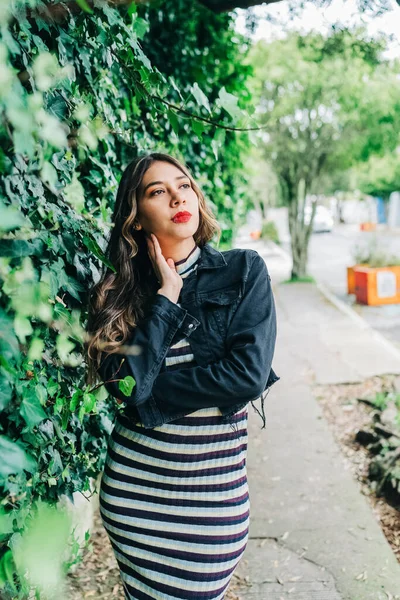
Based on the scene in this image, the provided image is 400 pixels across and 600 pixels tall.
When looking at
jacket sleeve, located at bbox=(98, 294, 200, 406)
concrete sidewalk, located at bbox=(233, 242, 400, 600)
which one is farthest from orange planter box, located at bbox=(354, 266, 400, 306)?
jacket sleeve, located at bbox=(98, 294, 200, 406)

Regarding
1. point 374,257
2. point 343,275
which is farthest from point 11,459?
point 343,275

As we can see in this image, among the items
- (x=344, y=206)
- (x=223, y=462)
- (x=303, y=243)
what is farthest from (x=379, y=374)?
(x=344, y=206)

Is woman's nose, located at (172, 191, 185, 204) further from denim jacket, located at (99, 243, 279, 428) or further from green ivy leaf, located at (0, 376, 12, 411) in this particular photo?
green ivy leaf, located at (0, 376, 12, 411)

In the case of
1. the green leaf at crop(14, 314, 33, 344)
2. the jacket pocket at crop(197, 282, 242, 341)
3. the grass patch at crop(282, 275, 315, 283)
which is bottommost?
the grass patch at crop(282, 275, 315, 283)

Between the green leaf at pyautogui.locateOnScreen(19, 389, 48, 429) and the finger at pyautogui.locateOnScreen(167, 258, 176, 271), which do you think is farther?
the finger at pyautogui.locateOnScreen(167, 258, 176, 271)

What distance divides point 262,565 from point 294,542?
1.04 ft

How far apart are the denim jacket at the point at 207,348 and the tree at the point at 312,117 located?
418 inches

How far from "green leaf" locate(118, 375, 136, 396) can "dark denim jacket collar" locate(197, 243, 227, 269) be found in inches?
20.6

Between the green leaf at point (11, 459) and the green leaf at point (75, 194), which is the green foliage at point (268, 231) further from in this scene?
the green leaf at point (11, 459)

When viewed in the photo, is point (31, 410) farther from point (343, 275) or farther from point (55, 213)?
point (343, 275)

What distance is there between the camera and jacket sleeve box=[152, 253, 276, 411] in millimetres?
1809

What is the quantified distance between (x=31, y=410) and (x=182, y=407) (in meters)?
0.53

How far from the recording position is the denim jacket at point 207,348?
5.97 ft

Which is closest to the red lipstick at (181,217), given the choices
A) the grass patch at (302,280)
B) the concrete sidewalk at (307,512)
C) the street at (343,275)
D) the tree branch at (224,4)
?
the tree branch at (224,4)
